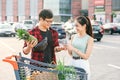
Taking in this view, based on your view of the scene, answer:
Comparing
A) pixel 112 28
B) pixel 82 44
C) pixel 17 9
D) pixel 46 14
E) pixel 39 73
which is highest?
pixel 46 14

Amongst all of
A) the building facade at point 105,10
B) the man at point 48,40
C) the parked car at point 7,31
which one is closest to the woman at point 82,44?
the man at point 48,40

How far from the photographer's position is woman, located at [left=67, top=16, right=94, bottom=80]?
5.39 m

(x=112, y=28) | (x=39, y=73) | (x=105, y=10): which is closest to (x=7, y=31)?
(x=112, y=28)

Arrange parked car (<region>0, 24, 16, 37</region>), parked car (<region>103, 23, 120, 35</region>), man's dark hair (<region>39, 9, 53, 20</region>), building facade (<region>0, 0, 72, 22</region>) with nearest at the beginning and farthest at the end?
man's dark hair (<region>39, 9, 53, 20</region>)
parked car (<region>0, 24, 16, 37</region>)
parked car (<region>103, 23, 120, 35</region>)
building facade (<region>0, 0, 72, 22</region>)

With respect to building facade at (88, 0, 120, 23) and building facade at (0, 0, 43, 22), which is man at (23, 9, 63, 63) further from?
building facade at (0, 0, 43, 22)

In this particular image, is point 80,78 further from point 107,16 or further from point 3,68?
point 107,16

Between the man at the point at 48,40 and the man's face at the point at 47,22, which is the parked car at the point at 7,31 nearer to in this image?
the man at the point at 48,40

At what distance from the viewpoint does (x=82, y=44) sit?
18.1ft

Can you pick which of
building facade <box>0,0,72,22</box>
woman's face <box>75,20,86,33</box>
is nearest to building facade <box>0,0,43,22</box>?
building facade <box>0,0,72,22</box>

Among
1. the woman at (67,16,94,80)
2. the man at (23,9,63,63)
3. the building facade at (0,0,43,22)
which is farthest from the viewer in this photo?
the building facade at (0,0,43,22)

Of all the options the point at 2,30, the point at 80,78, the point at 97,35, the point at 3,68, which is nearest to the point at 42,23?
the point at 80,78

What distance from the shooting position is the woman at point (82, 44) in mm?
5395

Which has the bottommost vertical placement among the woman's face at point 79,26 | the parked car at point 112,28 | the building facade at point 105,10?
the parked car at point 112,28

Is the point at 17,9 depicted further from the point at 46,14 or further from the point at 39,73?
the point at 39,73
